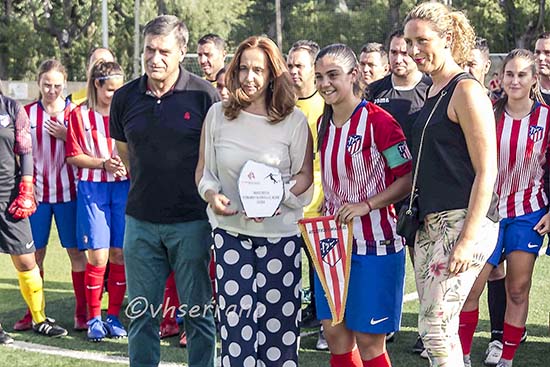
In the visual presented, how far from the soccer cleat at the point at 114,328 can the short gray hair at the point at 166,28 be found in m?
2.45

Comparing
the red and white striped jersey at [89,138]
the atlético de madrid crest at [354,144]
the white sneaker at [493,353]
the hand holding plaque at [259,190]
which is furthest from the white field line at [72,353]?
the atlético de madrid crest at [354,144]

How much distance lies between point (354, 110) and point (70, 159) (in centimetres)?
278

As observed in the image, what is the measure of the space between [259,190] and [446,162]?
93cm

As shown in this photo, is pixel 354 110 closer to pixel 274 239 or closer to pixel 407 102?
pixel 274 239

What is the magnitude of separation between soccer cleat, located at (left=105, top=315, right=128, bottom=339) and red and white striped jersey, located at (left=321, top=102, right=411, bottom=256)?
8.49 ft

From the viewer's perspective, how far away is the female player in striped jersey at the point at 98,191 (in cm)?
614

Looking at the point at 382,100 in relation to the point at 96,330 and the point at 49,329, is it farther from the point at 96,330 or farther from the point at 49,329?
the point at 49,329

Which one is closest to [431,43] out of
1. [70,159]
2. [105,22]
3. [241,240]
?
[241,240]

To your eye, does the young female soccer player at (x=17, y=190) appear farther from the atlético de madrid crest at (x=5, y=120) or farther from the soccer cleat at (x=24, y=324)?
the soccer cleat at (x=24, y=324)

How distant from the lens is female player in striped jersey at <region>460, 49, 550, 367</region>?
5.03 meters

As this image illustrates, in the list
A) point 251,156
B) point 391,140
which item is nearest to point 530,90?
point 391,140

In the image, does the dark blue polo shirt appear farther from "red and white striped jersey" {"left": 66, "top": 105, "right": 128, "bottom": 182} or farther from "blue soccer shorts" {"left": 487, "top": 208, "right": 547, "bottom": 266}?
"blue soccer shorts" {"left": 487, "top": 208, "right": 547, "bottom": 266}

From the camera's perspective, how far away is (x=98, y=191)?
6195 millimetres

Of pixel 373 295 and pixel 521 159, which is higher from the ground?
pixel 521 159
